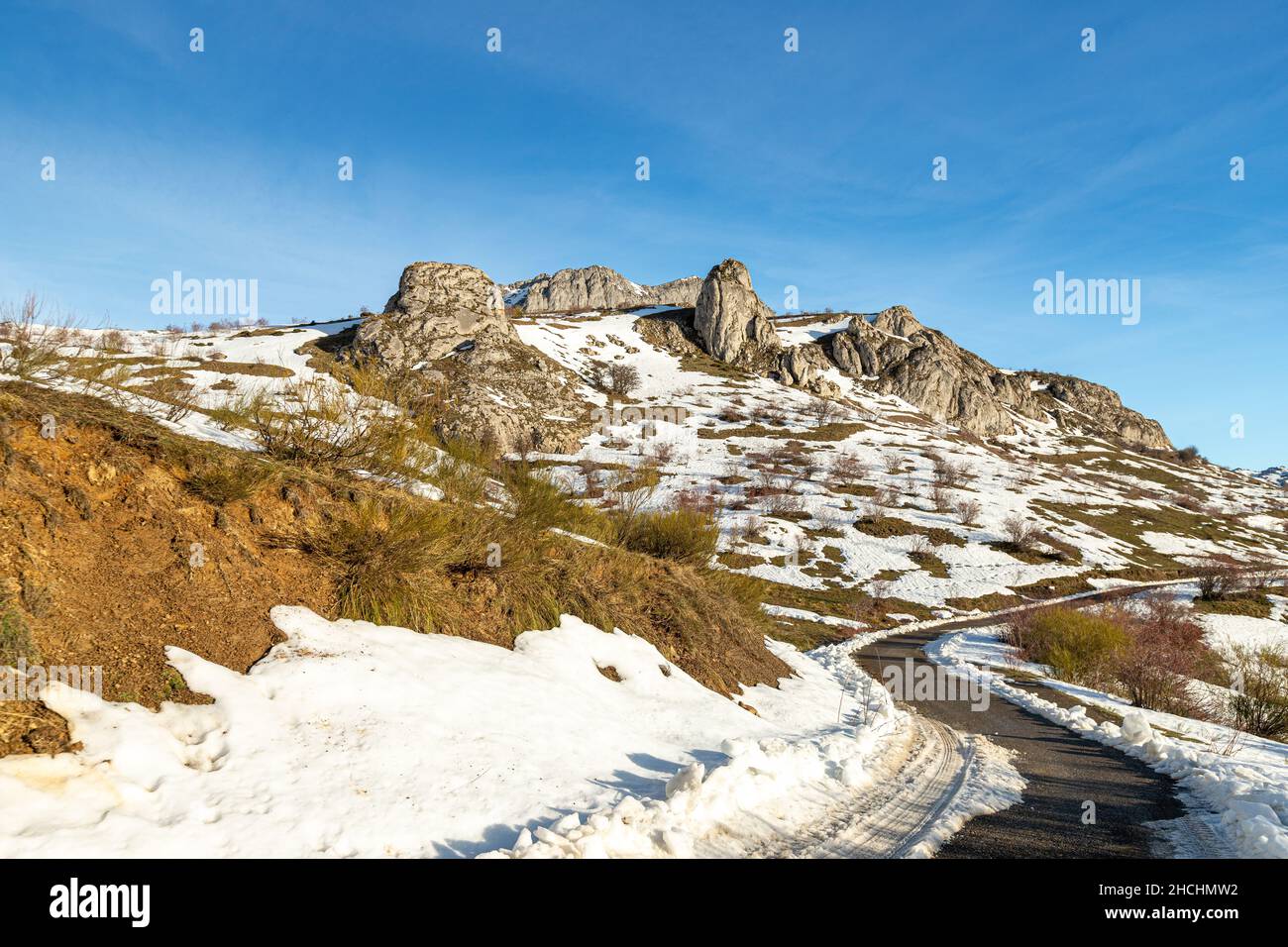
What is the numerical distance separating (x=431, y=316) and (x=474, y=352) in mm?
6123

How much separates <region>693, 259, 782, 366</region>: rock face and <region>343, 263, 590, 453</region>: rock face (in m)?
45.4

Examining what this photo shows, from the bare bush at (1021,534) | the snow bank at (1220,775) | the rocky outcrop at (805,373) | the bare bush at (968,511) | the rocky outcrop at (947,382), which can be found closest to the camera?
the snow bank at (1220,775)

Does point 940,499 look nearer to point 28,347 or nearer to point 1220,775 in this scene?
point 1220,775

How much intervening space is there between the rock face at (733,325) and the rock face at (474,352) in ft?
149

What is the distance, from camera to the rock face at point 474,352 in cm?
5028

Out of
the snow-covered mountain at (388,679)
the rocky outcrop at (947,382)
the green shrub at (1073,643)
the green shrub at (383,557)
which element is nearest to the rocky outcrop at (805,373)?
the rocky outcrop at (947,382)

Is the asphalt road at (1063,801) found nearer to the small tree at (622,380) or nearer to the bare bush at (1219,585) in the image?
the bare bush at (1219,585)

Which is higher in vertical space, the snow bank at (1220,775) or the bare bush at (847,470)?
the bare bush at (847,470)

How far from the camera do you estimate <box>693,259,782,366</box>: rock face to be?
10356 cm

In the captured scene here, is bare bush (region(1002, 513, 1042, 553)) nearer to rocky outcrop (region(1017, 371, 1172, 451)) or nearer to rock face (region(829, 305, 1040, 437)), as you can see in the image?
rock face (region(829, 305, 1040, 437))

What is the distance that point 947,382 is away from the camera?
110375mm

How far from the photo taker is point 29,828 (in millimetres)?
2879

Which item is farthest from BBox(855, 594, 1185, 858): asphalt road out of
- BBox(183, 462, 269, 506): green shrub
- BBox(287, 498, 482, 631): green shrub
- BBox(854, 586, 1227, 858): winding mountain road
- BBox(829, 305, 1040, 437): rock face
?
BBox(829, 305, 1040, 437): rock face
